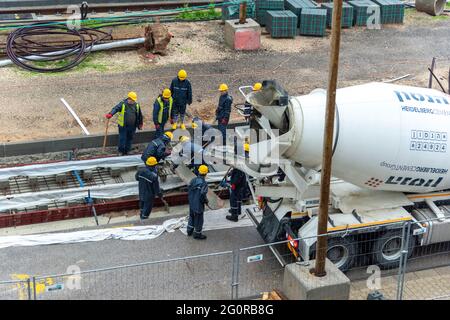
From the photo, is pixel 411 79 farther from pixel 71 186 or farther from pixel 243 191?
pixel 71 186

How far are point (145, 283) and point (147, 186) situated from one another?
2.68 metres

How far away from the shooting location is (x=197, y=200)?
528 inches

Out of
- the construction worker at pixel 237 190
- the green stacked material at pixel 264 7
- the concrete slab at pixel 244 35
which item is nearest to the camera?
the construction worker at pixel 237 190

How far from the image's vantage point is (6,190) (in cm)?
1542

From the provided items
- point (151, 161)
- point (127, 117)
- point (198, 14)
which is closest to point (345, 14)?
point (198, 14)

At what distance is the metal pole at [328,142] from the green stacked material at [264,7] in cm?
1506

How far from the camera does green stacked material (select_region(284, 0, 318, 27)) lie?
25438mm

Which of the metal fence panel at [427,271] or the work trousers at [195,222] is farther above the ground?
the work trousers at [195,222]

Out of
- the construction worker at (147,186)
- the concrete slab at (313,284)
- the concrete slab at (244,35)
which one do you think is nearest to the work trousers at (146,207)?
the construction worker at (147,186)

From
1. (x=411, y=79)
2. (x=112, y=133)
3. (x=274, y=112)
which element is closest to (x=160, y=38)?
(x=112, y=133)

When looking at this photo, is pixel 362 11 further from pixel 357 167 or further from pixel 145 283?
pixel 145 283

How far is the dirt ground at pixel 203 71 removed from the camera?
18.7 metres

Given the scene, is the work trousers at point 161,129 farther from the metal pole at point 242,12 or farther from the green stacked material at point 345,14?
the green stacked material at point 345,14
